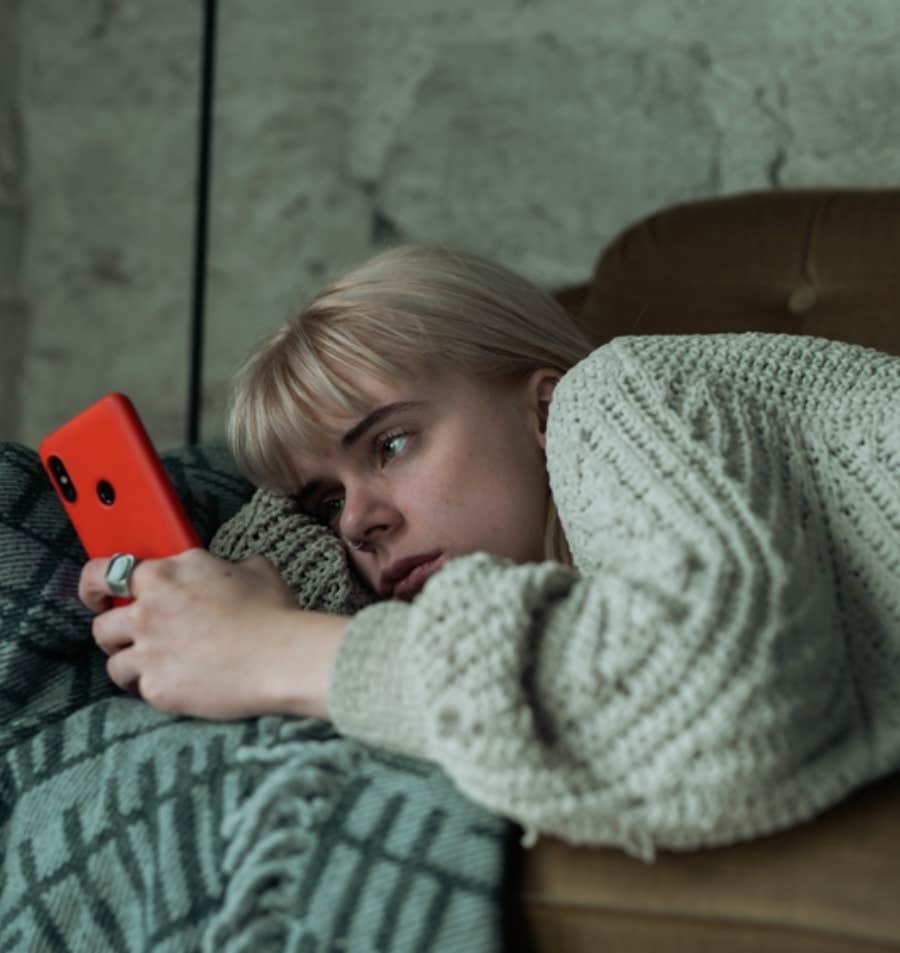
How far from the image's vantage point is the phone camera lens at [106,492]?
101 cm

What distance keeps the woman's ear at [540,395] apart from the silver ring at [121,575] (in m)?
0.40

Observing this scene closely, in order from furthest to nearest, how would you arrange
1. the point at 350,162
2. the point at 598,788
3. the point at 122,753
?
the point at 350,162 → the point at 122,753 → the point at 598,788

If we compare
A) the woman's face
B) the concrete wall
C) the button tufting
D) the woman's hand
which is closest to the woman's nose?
the woman's face

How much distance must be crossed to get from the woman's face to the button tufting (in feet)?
1.54

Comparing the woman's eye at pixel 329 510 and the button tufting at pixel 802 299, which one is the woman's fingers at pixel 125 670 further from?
the button tufting at pixel 802 299

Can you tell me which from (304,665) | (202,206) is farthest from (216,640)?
(202,206)

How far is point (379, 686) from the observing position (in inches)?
30.0

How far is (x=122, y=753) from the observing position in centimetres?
85

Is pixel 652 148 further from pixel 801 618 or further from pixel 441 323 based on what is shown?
pixel 801 618

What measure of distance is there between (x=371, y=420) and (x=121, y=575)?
0.27 m

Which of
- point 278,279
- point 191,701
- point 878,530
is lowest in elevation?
point 278,279

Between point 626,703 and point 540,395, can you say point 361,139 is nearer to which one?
point 540,395

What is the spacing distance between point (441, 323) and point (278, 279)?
3.50 ft

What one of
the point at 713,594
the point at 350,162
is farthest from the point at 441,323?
the point at 350,162
